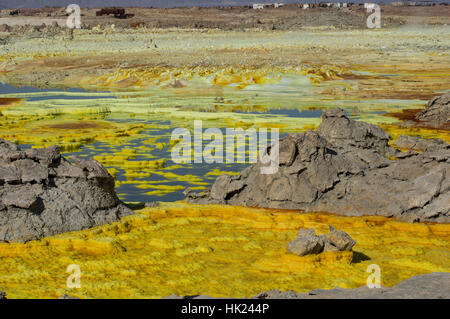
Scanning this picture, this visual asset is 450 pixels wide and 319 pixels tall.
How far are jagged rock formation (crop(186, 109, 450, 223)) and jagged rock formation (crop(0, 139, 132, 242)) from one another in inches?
109

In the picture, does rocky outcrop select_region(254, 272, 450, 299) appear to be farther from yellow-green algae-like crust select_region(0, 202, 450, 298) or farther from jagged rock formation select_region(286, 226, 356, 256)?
jagged rock formation select_region(286, 226, 356, 256)

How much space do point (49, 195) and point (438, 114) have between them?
19415 millimetres

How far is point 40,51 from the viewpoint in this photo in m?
69.5

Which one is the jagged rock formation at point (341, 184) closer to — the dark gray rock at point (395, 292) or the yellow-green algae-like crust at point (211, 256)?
the yellow-green algae-like crust at point (211, 256)

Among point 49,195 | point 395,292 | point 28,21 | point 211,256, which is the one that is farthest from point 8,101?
point 28,21

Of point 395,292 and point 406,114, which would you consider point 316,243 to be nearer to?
point 395,292

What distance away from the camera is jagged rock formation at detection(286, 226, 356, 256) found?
10.3m

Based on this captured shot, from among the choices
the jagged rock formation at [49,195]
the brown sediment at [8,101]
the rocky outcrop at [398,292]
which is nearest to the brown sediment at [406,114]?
the jagged rock formation at [49,195]

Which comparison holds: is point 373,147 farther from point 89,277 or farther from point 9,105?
point 9,105

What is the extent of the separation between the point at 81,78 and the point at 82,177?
37.5 metres

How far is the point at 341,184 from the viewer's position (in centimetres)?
1445

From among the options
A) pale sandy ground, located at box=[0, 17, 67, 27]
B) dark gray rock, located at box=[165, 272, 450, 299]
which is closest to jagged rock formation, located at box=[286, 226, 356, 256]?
dark gray rock, located at box=[165, 272, 450, 299]

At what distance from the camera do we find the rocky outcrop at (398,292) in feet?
25.3

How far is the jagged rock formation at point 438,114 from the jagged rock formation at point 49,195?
17.5m
